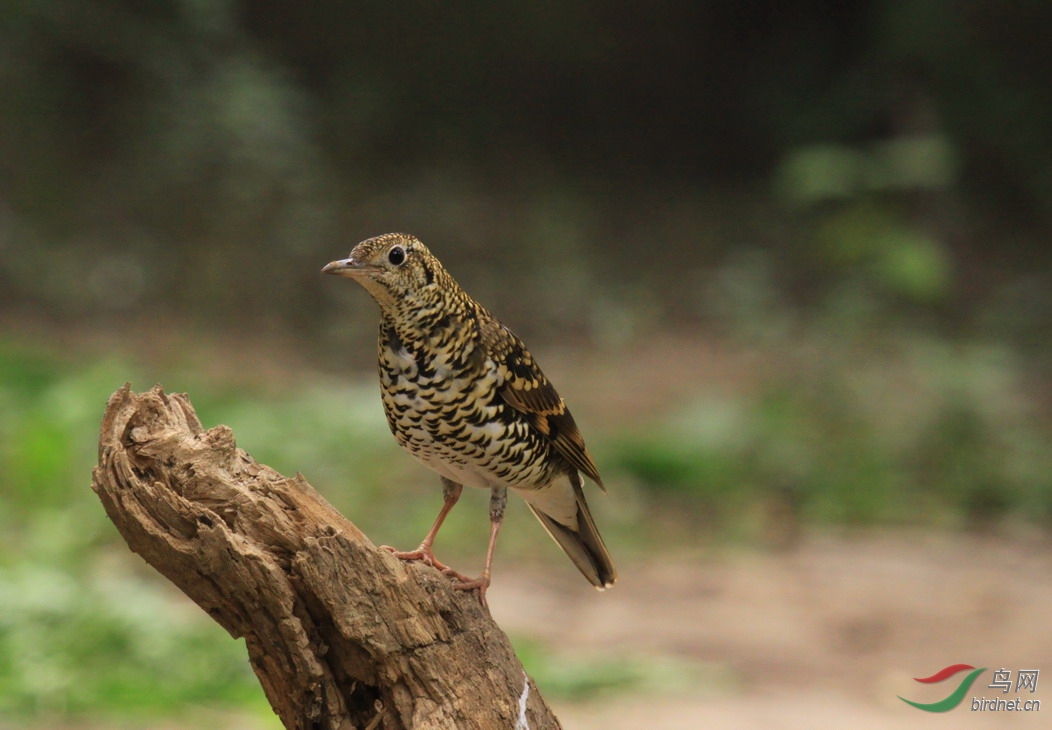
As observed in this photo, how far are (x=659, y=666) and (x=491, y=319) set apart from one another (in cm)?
302

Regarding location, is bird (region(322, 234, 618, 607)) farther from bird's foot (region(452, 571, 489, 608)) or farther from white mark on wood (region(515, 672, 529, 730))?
white mark on wood (region(515, 672, 529, 730))

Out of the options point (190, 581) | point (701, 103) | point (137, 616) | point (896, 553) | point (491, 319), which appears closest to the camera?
point (190, 581)

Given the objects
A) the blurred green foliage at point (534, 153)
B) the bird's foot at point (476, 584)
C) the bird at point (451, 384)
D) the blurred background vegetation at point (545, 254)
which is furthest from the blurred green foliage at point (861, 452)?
the bird's foot at point (476, 584)

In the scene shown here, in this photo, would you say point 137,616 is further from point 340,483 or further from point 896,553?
point 896,553

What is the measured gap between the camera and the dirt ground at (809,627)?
5.98m

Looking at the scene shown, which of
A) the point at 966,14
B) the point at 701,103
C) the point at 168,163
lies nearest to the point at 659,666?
the point at 168,163

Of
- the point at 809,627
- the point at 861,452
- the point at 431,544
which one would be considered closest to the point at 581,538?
the point at 431,544

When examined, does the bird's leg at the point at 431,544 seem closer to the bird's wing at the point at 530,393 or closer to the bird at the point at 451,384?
the bird at the point at 451,384

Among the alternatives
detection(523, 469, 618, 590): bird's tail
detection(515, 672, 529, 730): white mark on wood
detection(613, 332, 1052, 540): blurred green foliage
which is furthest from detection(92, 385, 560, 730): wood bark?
detection(613, 332, 1052, 540): blurred green foliage

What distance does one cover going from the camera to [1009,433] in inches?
383

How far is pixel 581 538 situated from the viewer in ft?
14.6

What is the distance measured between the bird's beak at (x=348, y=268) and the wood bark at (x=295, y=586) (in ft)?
1.69

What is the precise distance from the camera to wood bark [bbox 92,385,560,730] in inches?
122

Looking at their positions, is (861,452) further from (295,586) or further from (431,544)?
(295,586)
